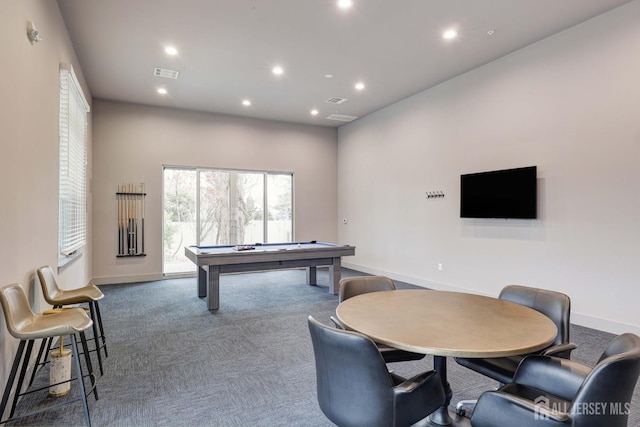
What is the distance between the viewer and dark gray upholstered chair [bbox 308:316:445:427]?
1.49m

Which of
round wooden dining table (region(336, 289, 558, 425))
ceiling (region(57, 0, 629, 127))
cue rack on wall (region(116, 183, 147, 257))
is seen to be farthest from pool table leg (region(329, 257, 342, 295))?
cue rack on wall (region(116, 183, 147, 257))

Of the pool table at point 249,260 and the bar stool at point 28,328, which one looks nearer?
the bar stool at point 28,328

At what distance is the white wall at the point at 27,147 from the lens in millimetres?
2287

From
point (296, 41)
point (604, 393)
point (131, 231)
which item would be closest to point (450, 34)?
point (296, 41)

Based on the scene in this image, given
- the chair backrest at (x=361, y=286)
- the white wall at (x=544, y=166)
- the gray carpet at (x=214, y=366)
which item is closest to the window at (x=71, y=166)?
the gray carpet at (x=214, y=366)

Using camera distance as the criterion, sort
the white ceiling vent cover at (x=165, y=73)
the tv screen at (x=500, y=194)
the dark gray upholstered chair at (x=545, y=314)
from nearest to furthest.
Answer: the dark gray upholstered chair at (x=545, y=314) → the tv screen at (x=500, y=194) → the white ceiling vent cover at (x=165, y=73)

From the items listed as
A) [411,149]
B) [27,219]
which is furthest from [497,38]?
[27,219]

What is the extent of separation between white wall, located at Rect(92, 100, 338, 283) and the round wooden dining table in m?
6.04

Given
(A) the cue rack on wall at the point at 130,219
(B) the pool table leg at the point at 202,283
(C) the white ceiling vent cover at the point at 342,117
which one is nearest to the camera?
(B) the pool table leg at the point at 202,283

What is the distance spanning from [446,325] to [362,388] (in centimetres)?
62

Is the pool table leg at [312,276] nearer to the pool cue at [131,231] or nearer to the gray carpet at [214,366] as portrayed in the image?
the gray carpet at [214,366]

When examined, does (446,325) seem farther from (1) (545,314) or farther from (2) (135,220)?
(2) (135,220)

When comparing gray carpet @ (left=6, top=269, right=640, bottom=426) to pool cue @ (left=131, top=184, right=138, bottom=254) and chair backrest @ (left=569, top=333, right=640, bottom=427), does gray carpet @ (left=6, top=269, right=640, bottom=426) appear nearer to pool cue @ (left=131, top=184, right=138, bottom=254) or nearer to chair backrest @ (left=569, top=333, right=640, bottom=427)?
chair backrest @ (left=569, top=333, right=640, bottom=427)

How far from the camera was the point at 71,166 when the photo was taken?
14.2 ft
